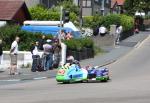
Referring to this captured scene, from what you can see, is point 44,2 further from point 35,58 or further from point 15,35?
point 35,58

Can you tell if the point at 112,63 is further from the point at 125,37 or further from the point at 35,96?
the point at 125,37

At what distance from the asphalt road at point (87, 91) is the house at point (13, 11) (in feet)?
71.6

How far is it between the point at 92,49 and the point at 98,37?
12581 mm

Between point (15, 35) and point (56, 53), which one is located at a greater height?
point (15, 35)

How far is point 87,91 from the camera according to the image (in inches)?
846

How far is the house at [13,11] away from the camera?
171 feet

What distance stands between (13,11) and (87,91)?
32033 mm

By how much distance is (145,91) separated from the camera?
21328 millimetres

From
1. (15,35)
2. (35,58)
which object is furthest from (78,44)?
(35,58)

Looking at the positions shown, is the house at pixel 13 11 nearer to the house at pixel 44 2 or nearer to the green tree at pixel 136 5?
the house at pixel 44 2

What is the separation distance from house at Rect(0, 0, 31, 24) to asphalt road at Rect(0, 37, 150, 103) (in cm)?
2182

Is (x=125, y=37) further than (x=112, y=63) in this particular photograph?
Yes

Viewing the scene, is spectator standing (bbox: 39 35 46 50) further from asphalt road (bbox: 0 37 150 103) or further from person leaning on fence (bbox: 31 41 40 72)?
asphalt road (bbox: 0 37 150 103)

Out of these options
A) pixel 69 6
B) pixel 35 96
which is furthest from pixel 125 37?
pixel 35 96
